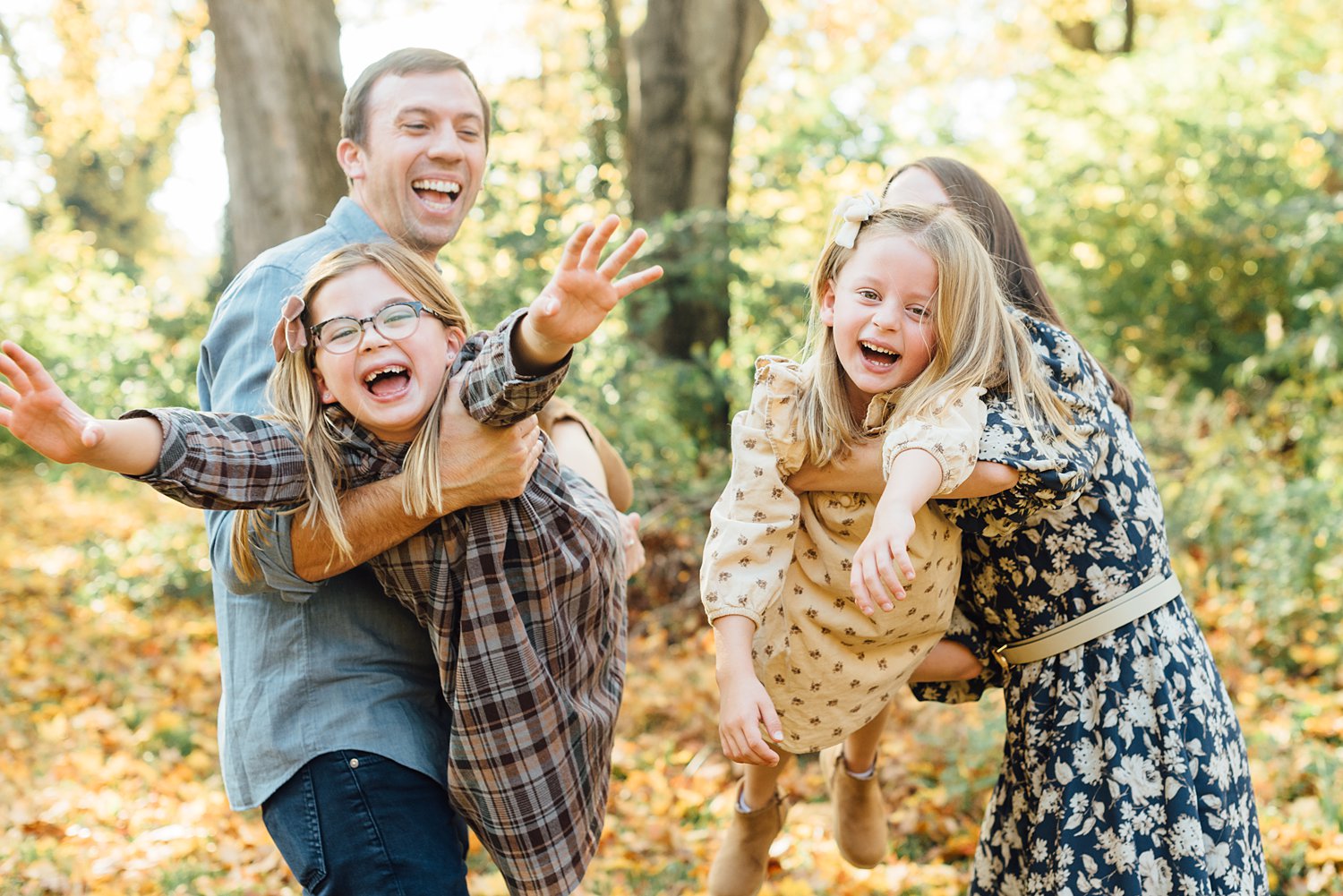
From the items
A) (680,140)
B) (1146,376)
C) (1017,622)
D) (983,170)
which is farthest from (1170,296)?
(1017,622)

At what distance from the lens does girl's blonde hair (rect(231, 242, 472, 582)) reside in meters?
2.15

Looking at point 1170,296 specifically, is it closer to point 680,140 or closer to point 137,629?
point 680,140

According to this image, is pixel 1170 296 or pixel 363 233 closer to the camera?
pixel 363 233

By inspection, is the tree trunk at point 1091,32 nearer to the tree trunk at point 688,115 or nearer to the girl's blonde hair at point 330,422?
the tree trunk at point 688,115

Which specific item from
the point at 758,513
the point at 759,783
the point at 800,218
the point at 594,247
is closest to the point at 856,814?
the point at 759,783

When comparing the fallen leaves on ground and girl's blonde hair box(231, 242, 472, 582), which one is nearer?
girl's blonde hair box(231, 242, 472, 582)

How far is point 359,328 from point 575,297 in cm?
54

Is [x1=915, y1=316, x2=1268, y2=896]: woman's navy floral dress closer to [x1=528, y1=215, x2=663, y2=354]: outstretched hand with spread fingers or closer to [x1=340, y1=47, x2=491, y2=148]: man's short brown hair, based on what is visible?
[x1=528, y1=215, x2=663, y2=354]: outstretched hand with spread fingers

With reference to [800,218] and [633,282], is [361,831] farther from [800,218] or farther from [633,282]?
[800,218]

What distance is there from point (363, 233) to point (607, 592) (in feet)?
3.53

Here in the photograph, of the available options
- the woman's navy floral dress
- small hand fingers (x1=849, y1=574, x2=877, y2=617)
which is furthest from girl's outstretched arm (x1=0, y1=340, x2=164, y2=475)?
the woman's navy floral dress

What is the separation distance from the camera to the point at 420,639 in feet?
8.05

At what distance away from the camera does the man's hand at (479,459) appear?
215cm

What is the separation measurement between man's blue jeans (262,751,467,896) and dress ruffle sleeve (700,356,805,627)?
736 millimetres
